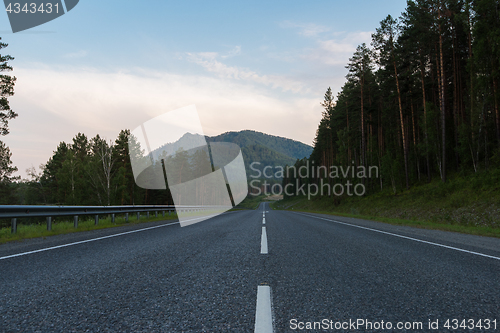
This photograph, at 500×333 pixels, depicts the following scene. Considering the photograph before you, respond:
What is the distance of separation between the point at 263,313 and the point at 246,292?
2.07ft

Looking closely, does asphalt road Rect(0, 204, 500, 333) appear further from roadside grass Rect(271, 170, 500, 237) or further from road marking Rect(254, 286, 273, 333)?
roadside grass Rect(271, 170, 500, 237)

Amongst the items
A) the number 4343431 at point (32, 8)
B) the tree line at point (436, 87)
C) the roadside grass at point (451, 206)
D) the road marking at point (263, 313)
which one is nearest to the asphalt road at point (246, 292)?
the road marking at point (263, 313)

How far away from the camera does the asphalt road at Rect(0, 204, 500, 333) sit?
2.22 m

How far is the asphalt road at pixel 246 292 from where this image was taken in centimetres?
222

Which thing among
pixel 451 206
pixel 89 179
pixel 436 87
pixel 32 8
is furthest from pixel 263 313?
pixel 89 179

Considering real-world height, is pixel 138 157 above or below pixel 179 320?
above

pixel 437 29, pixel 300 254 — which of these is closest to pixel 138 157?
pixel 437 29

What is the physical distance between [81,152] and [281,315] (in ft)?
210

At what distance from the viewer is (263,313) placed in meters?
2.34

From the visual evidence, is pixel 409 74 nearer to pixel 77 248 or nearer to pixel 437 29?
pixel 437 29

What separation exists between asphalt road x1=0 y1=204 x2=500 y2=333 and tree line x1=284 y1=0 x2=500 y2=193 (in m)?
23.7

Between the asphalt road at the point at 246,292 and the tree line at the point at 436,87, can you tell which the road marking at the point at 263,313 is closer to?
the asphalt road at the point at 246,292

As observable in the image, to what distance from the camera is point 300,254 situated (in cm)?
517

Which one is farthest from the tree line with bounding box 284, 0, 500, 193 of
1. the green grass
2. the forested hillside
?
the green grass
